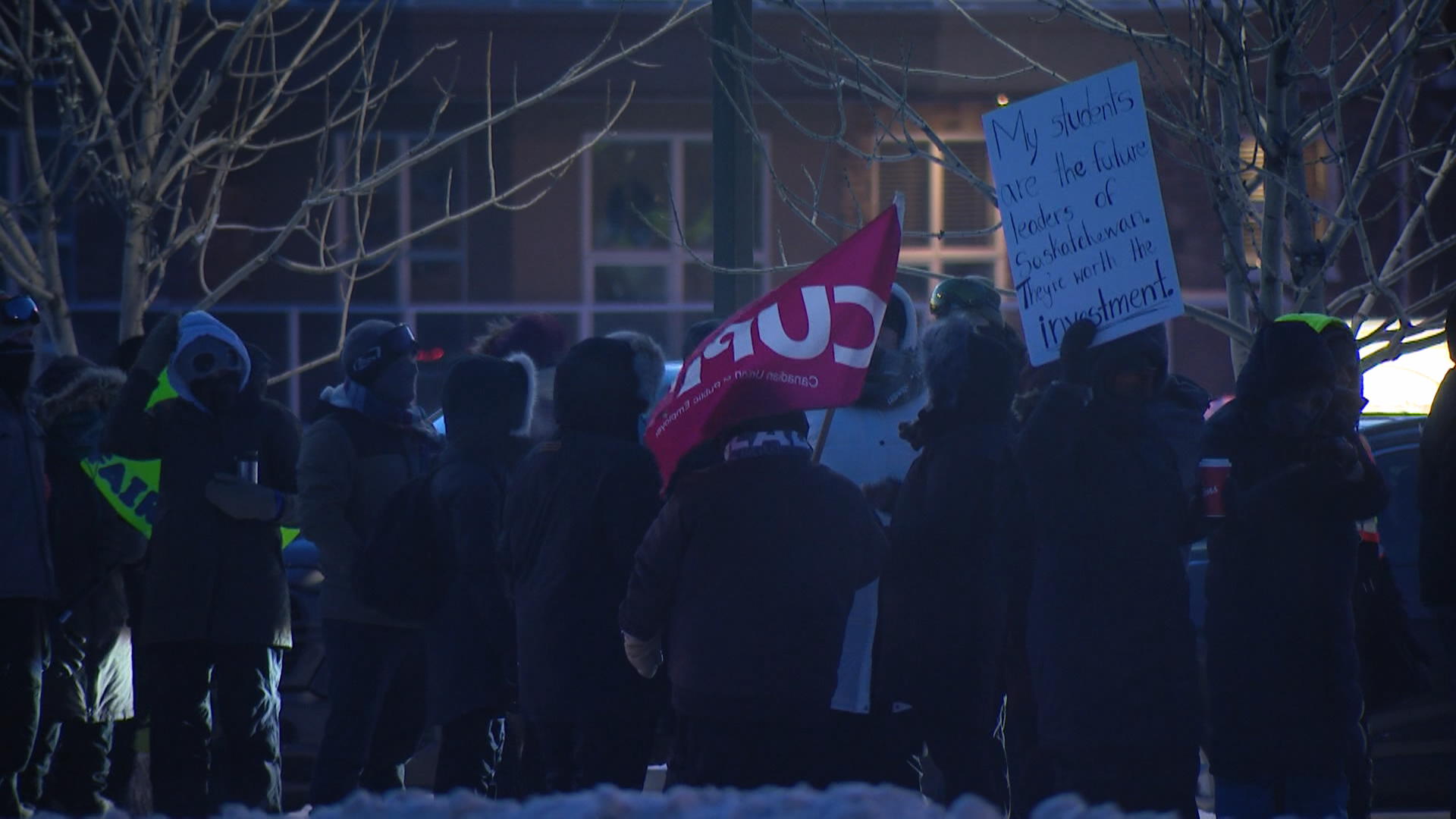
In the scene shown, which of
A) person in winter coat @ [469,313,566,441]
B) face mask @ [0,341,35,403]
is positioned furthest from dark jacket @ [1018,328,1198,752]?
face mask @ [0,341,35,403]

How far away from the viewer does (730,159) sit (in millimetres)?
6430

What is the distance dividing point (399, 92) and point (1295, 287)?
35.1 ft

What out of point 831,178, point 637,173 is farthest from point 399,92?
point 831,178

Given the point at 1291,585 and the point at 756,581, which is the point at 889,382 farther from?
the point at 1291,585

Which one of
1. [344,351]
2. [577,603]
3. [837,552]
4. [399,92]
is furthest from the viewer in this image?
[399,92]

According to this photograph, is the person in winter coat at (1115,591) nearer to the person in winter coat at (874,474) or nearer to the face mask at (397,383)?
the person in winter coat at (874,474)

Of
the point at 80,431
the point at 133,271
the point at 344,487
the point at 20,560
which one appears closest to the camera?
the point at 20,560

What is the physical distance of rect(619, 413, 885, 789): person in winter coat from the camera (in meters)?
4.33

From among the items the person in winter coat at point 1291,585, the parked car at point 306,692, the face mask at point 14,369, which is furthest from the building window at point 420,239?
the person in winter coat at point 1291,585

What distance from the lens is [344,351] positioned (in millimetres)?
5879

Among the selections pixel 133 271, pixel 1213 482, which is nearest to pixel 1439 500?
pixel 1213 482

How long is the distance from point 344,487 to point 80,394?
1093mm

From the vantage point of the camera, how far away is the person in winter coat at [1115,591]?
15.1 ft

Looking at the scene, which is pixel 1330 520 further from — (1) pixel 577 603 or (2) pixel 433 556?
(2) pixel 433 556
